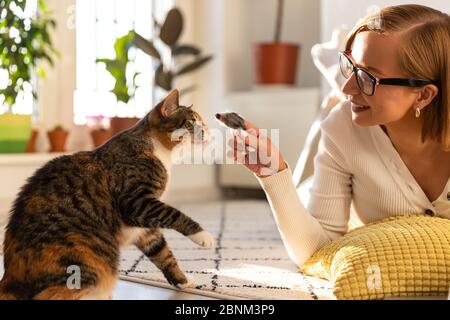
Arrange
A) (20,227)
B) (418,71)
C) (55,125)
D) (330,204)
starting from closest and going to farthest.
A: 1. (20,227)
2. (418,71)
3. (330,204)
4. (55,125)

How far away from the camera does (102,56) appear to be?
393 centimetres

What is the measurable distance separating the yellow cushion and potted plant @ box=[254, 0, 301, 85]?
8.42 feet

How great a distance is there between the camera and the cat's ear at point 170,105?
1.50 m

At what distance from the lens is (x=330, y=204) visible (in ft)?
5.74

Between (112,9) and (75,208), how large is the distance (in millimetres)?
2908

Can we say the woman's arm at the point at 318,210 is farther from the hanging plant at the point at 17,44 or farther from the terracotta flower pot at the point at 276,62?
the terracotta flower pot at the point at 276,62

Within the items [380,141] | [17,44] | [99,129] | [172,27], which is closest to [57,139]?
[99,129]

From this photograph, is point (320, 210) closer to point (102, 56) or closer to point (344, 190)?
point (344, 190)

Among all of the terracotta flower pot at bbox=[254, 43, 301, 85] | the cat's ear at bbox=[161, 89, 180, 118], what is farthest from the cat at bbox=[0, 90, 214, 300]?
the terracotta flower pot at bbox=[254, 43, 301, 85]

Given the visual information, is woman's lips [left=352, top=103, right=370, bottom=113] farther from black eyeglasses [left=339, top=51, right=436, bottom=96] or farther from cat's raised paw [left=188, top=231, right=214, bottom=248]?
cat's raised paw [left=188, top=231, right=214, bottom=248]

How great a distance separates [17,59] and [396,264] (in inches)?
90.9
